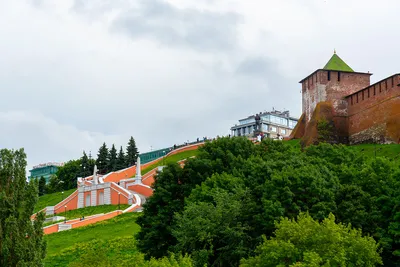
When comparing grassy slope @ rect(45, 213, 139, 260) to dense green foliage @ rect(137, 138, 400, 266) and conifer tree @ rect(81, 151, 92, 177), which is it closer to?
dense green foliage @ rect(137, 138, 400, 266)

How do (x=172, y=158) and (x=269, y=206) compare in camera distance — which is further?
(x=172, y=158)

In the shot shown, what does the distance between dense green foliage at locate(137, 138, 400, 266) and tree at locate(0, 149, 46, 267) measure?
765 centimetres

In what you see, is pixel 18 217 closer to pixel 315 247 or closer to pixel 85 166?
pixel 315 247

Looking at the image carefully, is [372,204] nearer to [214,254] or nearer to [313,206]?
[313,206]

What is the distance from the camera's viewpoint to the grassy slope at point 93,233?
45156 millimetres

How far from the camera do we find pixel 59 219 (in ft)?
198

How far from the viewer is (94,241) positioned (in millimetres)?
44219

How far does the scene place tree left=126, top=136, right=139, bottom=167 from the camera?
9069 centimetres

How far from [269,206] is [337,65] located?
37.5 m

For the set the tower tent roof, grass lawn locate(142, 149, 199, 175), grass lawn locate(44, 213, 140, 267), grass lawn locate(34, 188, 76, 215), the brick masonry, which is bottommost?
grass lawn locate(44, 213, 140, 267)

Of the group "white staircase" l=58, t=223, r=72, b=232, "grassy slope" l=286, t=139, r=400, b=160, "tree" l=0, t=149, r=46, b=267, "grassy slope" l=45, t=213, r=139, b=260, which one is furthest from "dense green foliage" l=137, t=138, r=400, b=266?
"white staircase" l=58, t=223, r=72, b=232

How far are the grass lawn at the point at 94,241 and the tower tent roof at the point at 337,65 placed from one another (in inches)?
892

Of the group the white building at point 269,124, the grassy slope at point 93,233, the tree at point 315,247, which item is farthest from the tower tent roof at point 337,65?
the white building at point 269,124

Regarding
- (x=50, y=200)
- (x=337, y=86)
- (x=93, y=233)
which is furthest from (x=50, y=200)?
(x=337, y=86)
